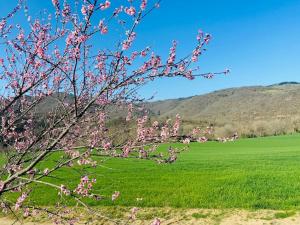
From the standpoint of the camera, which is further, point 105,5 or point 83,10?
point 105,5

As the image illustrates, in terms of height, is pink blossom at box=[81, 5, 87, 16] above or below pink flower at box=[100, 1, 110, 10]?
below

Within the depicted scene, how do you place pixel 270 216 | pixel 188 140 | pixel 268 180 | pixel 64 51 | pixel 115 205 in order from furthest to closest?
1. pixel 268 180
2. pixel 115 205
3. pixel 270 216
4. pixel 64 51
5. pixel 188 140

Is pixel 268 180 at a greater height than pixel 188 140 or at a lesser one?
lesser

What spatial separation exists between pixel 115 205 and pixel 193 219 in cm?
338

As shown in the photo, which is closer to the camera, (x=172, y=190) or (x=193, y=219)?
(x=193, y=219)

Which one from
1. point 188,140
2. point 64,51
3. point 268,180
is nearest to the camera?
point 188,140

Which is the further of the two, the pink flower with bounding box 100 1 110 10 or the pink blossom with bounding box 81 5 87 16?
the pink flower with bounding box 100 1 110 10

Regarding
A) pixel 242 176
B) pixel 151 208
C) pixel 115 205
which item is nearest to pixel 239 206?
pixel 151 208

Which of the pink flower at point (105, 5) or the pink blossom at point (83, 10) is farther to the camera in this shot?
the pink flower at point (105, 5)

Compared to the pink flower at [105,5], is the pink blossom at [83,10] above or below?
below

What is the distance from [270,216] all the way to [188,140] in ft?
28.4

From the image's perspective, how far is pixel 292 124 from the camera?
261 feet

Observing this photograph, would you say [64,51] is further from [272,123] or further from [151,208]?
[272,123]

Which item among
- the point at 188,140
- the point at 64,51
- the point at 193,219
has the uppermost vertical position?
the point at 64,51
